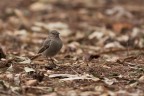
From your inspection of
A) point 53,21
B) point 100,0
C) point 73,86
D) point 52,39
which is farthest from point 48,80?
point 100,0

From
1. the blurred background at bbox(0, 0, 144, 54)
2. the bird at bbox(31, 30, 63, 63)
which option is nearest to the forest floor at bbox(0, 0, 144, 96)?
the blurred background at bbox(0, 0, 144, 54)

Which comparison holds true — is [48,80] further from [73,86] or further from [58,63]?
[58,63]

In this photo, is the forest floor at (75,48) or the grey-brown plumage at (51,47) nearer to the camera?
the forest floor at (75,48)

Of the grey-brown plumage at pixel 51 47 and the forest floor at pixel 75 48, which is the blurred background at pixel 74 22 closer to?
the forest floor at pixel 75 48

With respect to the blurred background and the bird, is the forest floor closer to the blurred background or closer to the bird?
the blurred background

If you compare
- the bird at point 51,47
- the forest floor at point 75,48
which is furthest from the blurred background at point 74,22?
the bird at point 51,47

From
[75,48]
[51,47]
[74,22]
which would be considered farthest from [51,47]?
[74,22]

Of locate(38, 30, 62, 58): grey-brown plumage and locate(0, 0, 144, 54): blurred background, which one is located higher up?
locate(0, 0, 144, 54): blurred background

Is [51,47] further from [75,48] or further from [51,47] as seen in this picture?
[75,48]

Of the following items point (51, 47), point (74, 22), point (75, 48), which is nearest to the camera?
point (51, 47)

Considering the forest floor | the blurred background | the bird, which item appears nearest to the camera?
the forest floor

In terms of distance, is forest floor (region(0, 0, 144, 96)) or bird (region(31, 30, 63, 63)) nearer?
forest floor (region(0, 0, 144, 96))
